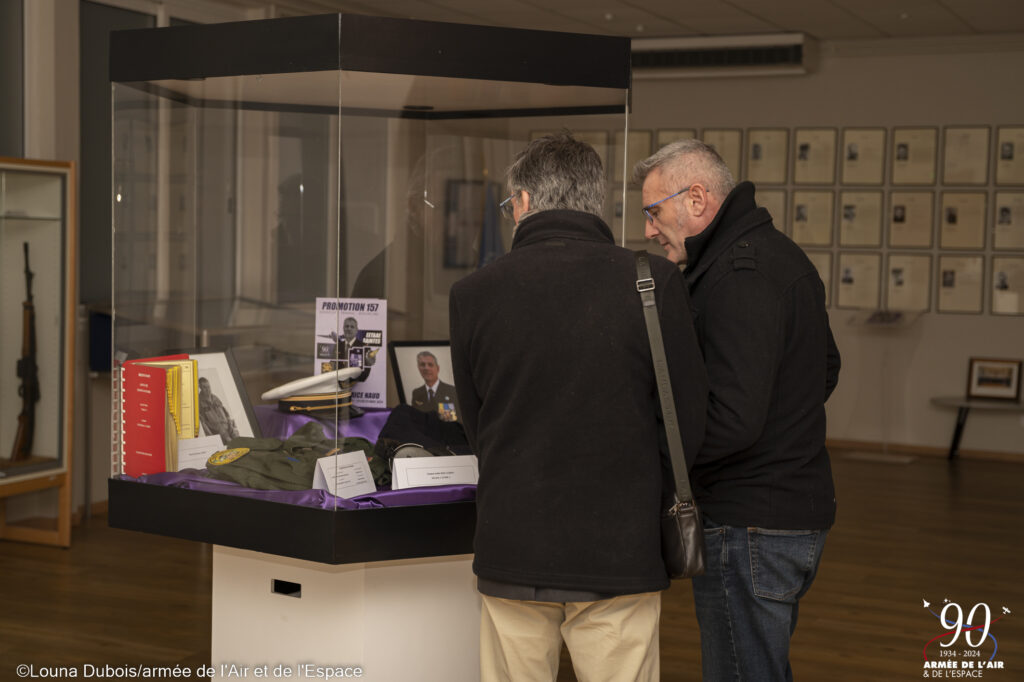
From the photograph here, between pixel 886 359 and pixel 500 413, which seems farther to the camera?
pixel 886 359

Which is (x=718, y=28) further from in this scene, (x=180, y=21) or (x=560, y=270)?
(x=560, y=270)

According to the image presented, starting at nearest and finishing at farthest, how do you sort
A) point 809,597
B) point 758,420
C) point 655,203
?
1. point 758,420
2. point 655,203
3. point 809,597

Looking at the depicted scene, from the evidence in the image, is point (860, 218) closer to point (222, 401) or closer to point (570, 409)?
point (222, 401)

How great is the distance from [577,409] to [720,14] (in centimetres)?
577

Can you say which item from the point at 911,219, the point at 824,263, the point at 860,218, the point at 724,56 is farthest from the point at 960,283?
the point at 724,56

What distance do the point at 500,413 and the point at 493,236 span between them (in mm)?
1307

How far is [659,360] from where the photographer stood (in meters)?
1.76

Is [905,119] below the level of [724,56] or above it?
below

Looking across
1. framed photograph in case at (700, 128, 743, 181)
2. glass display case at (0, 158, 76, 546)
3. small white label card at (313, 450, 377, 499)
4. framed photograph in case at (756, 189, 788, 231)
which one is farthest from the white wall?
small white label card at (313, 450, 377, 499)

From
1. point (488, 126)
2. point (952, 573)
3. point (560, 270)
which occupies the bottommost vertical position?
point (952, 573)

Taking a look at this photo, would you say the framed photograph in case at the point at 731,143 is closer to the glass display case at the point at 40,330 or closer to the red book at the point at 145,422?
the glass display case at the point at 40,330

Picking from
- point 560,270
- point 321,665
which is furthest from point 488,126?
point 321,665

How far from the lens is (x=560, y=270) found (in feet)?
5.83

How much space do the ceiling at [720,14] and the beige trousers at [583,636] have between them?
479 cm
